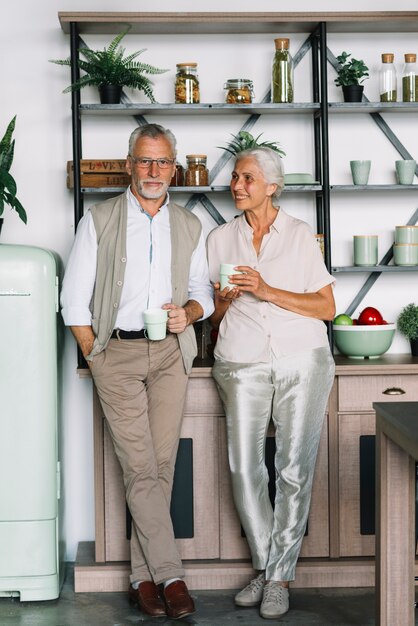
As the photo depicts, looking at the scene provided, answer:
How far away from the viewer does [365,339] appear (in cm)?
386

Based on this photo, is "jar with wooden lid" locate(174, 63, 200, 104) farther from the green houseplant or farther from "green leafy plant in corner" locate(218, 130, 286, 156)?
"green leafy plant in corner" locate(218, 130, 286, 156)

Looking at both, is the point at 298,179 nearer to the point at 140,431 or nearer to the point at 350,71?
the point at 350,71

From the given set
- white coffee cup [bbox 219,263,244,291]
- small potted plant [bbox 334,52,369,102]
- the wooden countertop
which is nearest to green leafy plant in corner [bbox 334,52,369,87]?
small potted plant [bbox 334,52,369,102]

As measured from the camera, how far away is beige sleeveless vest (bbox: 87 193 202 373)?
130 inches

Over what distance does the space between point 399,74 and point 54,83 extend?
160 centimetres

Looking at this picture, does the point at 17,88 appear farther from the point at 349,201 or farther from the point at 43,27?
the point at 349,201

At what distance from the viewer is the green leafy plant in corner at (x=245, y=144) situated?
3.90 metres

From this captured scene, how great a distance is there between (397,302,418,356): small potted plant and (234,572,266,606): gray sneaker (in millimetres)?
1278

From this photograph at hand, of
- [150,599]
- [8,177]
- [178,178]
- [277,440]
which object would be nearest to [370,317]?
[277,440]

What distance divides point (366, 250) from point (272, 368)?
93 centimetres

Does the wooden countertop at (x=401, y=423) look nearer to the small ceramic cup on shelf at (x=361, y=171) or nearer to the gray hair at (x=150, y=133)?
the gray hair at (x=150, y=133)

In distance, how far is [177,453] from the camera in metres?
3.71

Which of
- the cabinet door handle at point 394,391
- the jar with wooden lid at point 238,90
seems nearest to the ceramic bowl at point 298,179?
the jar with wooden lid at point 238,90

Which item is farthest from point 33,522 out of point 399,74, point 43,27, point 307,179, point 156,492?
point 399,74
